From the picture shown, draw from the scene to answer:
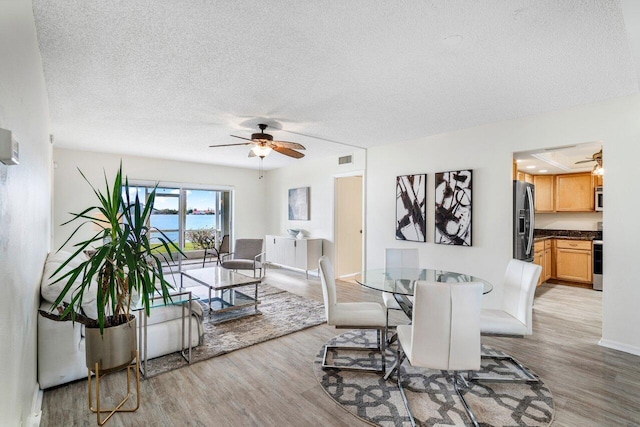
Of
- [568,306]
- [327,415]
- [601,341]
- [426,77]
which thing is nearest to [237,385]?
[327,415]

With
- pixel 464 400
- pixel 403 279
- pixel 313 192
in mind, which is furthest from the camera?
pixel 313 192

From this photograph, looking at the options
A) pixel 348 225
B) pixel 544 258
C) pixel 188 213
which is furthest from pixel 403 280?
pixel 188 213

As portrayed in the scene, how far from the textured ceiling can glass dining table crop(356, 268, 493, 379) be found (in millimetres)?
1778

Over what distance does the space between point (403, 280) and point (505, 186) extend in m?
2.01

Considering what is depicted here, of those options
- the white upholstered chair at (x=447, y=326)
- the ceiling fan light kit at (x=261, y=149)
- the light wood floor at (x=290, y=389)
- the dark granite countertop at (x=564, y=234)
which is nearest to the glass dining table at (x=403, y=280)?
the white upholstered chair at (x=447, y=326)

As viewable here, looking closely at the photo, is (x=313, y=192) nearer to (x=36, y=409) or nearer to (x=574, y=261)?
(x=574, y=261)

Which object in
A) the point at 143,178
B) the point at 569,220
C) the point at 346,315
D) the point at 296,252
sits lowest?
the point at 346,315

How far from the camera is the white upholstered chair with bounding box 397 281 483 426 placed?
1980 mm

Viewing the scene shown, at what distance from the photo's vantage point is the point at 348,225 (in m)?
6.66

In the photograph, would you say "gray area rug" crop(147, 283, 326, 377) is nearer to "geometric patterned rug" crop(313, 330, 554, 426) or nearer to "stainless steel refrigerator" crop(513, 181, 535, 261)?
"geometric patterned rug" crop(313, 330, 554, 426)

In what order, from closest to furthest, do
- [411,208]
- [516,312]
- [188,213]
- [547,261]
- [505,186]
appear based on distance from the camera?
[516,312]
[505,186]
[411,208]
[547,261]
[188,213]

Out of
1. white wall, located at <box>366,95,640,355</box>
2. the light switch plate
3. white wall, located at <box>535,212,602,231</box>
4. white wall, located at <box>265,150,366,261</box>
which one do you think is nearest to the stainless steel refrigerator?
white wall, located at <box>366,95,640,355</box>

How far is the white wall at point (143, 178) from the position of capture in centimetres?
562

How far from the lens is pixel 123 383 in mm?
2494
